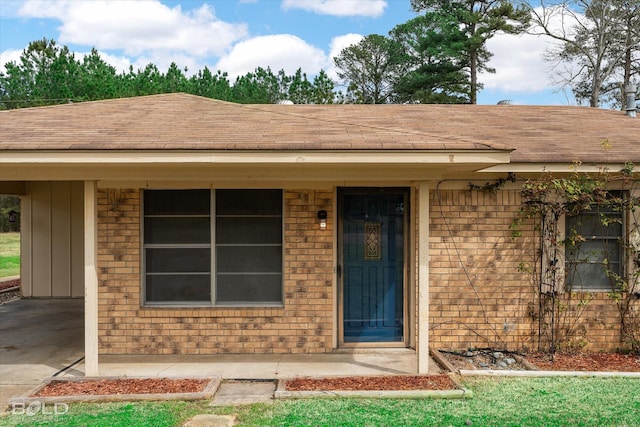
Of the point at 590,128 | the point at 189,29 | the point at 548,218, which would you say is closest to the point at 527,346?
the point at 548,218

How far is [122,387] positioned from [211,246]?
204cm

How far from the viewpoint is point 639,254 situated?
263 inches

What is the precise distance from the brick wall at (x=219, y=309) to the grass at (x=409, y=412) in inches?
68.0

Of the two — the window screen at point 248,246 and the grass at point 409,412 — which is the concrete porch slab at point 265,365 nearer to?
the window screen at point 248,246

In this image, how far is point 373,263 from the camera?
6945 mm

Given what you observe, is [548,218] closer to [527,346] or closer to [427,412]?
[527,346]

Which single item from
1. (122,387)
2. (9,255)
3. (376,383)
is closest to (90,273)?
(122,387)

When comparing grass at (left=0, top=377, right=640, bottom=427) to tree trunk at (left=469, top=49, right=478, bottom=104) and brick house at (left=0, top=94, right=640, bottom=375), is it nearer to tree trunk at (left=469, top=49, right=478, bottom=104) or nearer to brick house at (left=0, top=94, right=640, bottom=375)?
brick house at (left=0, top=94, right=640, bottom=375)

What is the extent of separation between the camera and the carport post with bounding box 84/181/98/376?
551cm

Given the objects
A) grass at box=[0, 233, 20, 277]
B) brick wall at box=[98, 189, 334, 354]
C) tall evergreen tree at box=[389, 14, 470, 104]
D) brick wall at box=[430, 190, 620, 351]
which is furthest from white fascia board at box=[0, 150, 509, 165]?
tall evergreen tree at box=[389, 14, 470, 104]

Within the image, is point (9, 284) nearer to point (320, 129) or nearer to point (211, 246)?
point (211, 246)

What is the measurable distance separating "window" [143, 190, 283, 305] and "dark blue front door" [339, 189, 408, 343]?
0.95 meters

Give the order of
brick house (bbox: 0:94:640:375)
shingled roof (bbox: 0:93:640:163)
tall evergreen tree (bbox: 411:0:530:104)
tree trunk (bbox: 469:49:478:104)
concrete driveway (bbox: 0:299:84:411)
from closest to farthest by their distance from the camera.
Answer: shingled roof (bbox: 0:93:640:163) < concrete driveway (bbox: 0:299:84:411) < brick house (bbox: 0:94:640:375) < tall evergreen tree (bbox: 411:0:530:104) < tree trunk (bbox: 469:49:478:104)

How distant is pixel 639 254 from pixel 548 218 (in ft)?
4.17
